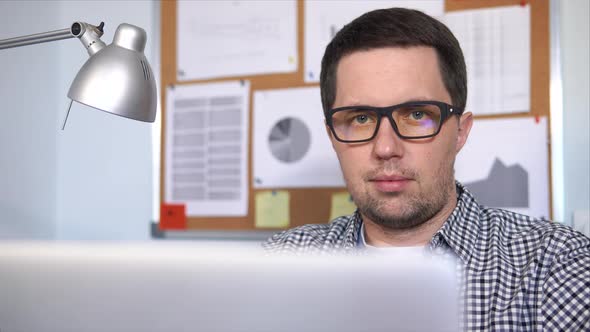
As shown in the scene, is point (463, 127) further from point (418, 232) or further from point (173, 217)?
point (173, 217)

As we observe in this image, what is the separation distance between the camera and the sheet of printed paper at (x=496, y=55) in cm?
133

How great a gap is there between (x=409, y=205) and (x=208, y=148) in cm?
80

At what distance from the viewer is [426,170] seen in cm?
97

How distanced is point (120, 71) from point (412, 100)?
1.58ft

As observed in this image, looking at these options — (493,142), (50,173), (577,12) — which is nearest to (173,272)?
(493,142)

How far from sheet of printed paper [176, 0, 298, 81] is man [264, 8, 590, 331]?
18.8 inches

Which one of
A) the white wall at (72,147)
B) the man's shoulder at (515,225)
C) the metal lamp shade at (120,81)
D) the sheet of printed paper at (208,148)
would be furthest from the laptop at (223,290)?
the white wall at (72,147)

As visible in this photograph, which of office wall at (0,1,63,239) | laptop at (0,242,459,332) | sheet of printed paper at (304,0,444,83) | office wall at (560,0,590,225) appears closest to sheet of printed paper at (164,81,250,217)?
sheet of printed paper at (304,0,444,83)

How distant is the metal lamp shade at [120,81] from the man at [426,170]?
34 centimetres

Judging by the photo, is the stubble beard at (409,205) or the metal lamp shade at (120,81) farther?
the stubble beard at (409,205)

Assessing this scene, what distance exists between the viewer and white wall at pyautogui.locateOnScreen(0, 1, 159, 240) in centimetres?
159

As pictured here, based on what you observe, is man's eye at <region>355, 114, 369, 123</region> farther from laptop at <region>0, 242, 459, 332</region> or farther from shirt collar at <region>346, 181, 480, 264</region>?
laptop at <region>0, 242, 459, 332</region>

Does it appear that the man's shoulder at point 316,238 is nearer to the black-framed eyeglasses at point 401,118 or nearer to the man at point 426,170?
the man at point 426,170

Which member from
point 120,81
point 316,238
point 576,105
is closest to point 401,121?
point 316,238
